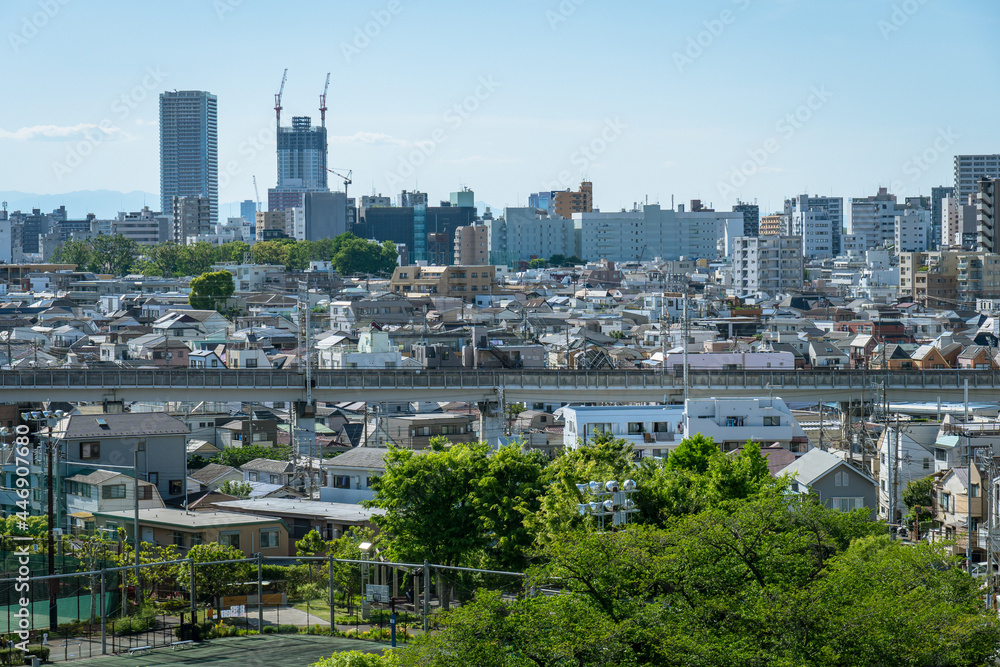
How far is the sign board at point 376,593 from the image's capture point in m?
17.7

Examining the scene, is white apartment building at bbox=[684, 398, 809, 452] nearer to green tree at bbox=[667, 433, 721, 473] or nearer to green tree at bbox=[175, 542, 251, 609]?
green tree at bbox=[667, 433, 721, 473]

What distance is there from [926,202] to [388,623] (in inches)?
5561

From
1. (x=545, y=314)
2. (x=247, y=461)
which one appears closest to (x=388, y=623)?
(x=247, y=461)

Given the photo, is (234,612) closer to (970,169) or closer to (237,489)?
(237,489)

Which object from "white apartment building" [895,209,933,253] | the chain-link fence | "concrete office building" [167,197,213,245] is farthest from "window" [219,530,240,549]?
"concrete office building" [167,197,213,245]

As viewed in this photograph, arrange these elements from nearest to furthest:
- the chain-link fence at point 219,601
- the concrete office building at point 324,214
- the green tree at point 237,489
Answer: the chain-link fence at point 219,601, the green tree at point 237,489, the concrete office building at point 324,214

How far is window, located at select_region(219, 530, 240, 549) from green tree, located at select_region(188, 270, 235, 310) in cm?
4828

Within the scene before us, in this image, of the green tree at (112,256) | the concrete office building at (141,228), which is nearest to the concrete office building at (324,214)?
the concrete office building at (141,228)

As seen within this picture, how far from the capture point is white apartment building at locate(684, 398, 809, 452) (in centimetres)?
2825

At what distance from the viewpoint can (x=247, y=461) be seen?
3142 cm

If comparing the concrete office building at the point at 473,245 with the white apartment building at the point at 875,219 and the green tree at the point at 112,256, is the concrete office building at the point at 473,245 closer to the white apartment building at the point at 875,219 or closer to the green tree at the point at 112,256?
the green tree at the point at 112,256

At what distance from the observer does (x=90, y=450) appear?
24.2 meters

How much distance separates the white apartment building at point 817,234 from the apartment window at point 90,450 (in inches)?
4614

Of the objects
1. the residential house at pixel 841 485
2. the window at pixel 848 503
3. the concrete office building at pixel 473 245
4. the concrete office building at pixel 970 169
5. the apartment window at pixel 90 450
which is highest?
the concrete office building at pixel 970 169
